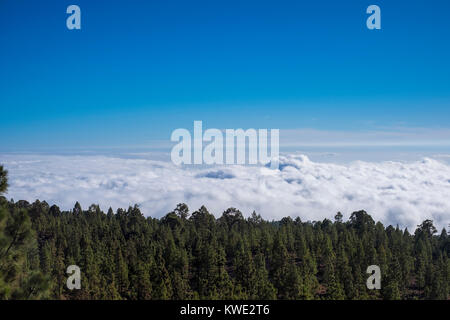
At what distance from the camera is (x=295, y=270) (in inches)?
1870

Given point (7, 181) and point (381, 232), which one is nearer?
point (7, 181)

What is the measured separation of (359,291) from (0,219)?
4359 cm

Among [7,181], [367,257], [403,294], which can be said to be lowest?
[403,294]

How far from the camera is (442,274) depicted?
191 ft

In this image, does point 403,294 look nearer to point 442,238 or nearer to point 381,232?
point 381,232
